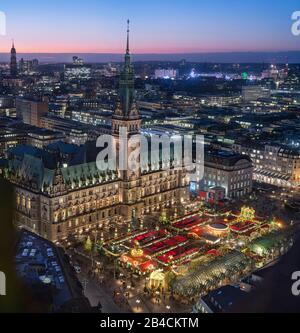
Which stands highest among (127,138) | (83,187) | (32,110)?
(127,138)

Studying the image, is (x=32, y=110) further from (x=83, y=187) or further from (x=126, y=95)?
(x=83, y=187)

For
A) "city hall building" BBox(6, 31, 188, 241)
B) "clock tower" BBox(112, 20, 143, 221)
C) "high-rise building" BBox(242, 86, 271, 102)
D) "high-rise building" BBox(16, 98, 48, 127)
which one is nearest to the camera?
"city hall building" BBox(6, 31, 188, 241)

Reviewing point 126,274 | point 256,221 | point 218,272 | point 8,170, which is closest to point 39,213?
point 8,170

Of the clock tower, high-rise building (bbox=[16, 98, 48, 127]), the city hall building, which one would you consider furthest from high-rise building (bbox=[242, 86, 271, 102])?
the clock tower

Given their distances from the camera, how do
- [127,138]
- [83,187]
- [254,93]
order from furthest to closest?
1. [254,93]
2. [127,138]
3. [83,187]

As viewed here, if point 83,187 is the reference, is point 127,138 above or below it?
above

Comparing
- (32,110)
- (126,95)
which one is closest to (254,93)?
(32,110)

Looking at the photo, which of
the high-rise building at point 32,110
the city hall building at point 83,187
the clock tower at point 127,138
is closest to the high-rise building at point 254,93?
the high-rise building at point 32,110

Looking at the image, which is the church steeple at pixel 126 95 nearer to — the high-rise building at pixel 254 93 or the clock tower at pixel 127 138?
the clock tower at pixel 127 138

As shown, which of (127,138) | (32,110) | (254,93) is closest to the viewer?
(127,138)

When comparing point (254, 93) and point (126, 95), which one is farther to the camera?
point (254, 93)

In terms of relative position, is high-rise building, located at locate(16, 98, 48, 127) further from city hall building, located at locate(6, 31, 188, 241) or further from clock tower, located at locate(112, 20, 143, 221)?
clock tower, located at locate(112, 20, 143, 221)

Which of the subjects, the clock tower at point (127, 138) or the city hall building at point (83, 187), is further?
the clock tower at point (127, 138)
